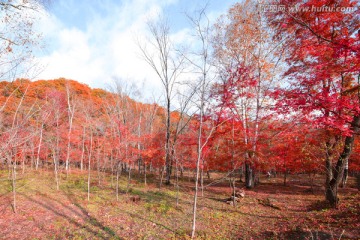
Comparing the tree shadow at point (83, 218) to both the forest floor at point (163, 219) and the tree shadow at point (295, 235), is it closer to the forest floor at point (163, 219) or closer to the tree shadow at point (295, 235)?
the forest floor at point (163, 219)

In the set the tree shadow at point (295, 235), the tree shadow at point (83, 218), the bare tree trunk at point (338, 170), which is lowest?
the tree shadow at point (83, 218)

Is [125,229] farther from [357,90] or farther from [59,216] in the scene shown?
[357,90]

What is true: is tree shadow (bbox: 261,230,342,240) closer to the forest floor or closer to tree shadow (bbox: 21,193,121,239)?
the forest floor

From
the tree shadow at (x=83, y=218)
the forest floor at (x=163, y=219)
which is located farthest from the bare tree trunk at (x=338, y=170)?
the tree shadow at (x=83, y=218)

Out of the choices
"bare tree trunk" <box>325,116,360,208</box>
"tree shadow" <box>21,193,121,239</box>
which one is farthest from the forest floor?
"bare tree trunk" <box>325,116,360,208</box>

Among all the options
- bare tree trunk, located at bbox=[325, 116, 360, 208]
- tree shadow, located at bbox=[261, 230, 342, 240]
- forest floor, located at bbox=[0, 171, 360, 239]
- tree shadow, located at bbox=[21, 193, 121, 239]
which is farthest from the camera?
bare tree trunk, located at bbox=[325, 116, 360, 208]

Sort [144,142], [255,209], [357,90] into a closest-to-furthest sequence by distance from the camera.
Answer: [357,90], [255,209], [144,142]

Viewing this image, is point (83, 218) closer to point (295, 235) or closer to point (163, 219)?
point (163, 219)

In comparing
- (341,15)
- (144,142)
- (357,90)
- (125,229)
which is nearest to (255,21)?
(341,15)

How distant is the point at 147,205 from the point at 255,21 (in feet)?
48.5

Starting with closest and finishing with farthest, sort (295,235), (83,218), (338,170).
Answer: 1. (295,235)
2. (83,218)
3. (338,170)

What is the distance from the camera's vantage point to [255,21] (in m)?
14.1

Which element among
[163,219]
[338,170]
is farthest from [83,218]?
[338,170]

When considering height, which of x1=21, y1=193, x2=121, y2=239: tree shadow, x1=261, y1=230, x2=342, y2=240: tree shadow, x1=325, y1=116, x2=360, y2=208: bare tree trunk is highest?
x1=325, y1=116, x2=360, y2=208: bare tree trunk
